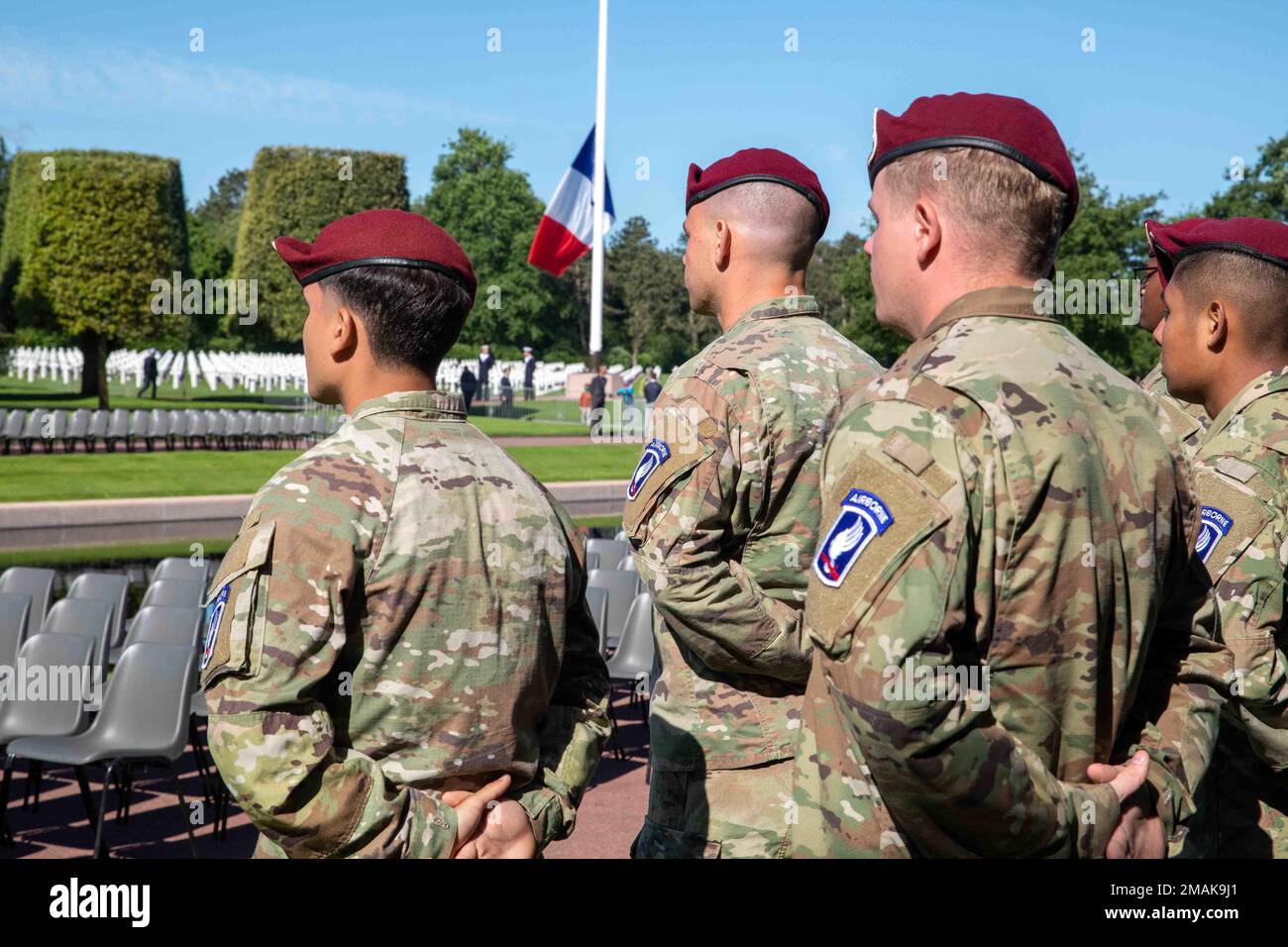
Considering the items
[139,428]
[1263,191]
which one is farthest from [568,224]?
[1263,191]

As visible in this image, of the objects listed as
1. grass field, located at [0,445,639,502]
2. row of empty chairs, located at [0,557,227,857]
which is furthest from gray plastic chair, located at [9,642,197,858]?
grass field, located at [0,445,639,502]

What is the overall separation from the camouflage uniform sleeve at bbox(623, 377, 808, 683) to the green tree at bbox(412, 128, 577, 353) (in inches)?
2462

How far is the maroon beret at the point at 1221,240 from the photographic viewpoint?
342cm

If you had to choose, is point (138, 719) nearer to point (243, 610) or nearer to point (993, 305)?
point (243, 610)

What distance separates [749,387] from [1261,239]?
1.45 meters

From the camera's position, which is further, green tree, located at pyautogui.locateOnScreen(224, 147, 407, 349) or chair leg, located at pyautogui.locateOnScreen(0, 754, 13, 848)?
green tree, located at pyautogui.locateOnScreen(224, 147, 407, 349)

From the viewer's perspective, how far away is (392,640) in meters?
2.34

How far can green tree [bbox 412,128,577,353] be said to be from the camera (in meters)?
68.4

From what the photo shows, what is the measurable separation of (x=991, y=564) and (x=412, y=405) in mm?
1166

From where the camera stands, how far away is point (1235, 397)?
3434mm

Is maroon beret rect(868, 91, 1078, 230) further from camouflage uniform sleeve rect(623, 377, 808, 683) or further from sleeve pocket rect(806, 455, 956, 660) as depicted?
camouflage uniform sleeve rect(623, 377, 808, 683)

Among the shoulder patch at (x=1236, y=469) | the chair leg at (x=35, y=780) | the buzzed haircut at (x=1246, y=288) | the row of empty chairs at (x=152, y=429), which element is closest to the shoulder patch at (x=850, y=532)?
the shoulder patch at (x=1236, y=469)

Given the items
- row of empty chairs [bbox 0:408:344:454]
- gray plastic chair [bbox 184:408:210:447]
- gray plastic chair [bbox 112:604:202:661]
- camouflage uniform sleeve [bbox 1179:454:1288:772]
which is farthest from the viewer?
gray plastic chair [bbox 184:408:210:447]
